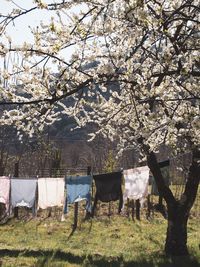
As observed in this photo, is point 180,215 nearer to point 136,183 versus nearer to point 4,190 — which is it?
point 136,183

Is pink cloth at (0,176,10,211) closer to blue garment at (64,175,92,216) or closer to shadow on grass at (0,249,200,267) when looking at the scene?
blue garment at (64,175,92,216)

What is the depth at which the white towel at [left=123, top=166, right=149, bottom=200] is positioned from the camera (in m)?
12.3

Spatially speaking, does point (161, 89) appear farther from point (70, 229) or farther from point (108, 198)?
point (70, 229)

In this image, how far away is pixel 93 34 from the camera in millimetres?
4906

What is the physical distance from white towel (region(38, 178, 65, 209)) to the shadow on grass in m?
3.27

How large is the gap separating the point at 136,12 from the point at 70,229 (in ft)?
32.9

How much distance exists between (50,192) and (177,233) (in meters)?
4.99

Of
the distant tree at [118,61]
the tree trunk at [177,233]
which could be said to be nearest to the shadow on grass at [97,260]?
the tree trunk at [177,233]

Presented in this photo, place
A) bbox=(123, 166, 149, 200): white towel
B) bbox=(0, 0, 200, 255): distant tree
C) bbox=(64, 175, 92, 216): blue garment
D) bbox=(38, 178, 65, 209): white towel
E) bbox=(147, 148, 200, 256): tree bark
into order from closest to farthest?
bbox=(0, 0, 200, 255): distant tree
bbox=(147, 148, 200, 256): tree bark
bbox=(64, 175, 92, 216): blue garment
bbox=(123, 166, 149, 200): white towel
bbox=(38, 178, 65, 209): white towel

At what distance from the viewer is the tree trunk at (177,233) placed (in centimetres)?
868

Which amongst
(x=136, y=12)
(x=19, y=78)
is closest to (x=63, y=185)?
(x=19, y=78)

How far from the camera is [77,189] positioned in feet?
40.6

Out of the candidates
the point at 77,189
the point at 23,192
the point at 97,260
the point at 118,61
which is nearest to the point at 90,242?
the point at 77,189

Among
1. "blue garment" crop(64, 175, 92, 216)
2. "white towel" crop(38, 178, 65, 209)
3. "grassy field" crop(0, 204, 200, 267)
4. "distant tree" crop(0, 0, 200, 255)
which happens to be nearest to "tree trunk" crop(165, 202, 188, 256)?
"grassy field" crop(0, 204, 200, 267)
